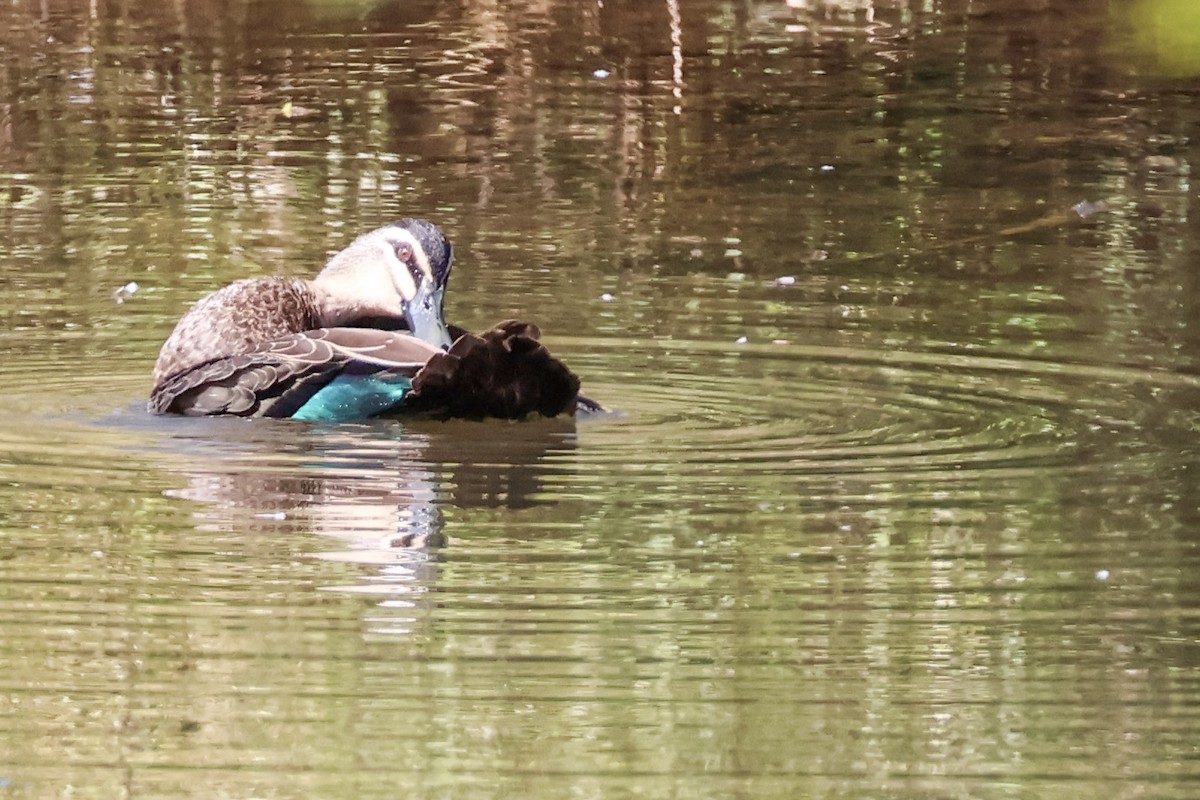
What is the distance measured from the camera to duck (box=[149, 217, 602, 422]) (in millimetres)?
7788

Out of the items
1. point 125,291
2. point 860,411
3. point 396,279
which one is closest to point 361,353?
point 396,279

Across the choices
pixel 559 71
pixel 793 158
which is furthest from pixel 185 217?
pixel 559 71

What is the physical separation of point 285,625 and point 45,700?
0.66 m

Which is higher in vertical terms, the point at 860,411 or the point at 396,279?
the point at 396,279

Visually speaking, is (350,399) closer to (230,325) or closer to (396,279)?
(230,325)

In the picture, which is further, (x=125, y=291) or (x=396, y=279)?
(x=125, y=291)

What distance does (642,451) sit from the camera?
769cm

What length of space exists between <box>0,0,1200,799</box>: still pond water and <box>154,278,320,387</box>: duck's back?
27 cm

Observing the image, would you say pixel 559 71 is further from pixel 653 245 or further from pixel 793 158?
pixel 653 245

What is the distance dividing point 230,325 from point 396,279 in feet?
2.04

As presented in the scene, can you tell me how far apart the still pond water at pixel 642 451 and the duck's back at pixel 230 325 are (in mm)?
269

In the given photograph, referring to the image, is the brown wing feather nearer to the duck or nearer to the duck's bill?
the duck

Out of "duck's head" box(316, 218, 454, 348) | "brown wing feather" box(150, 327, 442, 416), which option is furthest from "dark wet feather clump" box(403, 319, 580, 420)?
"duck's head" box(316, 218, 454, 348)

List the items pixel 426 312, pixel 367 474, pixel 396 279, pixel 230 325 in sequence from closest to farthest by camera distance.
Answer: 1. pixel 367 474
2. pixel 230 325
3. pixel 426 312
4. pixel 396 279
